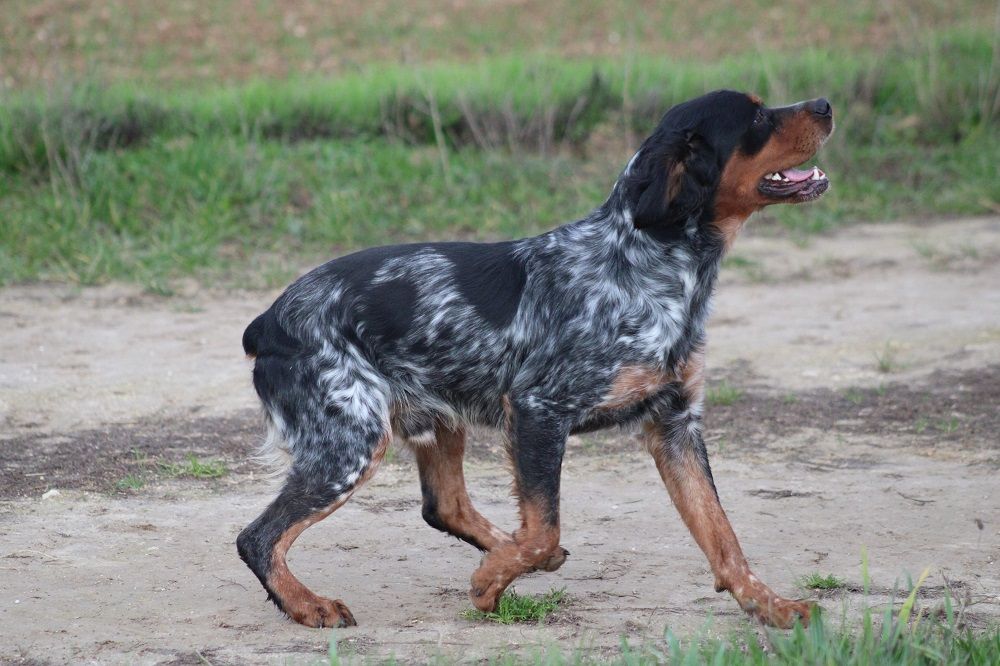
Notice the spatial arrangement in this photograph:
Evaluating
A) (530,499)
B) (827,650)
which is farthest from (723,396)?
(827,650)

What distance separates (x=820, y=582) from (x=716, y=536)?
0.42m

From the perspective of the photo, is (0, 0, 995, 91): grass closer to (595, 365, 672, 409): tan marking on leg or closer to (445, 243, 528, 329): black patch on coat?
(445, 243, 528, 329): black patch on coat

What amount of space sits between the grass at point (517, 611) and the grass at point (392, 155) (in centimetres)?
481

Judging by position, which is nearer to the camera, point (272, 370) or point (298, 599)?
point (298, 599)

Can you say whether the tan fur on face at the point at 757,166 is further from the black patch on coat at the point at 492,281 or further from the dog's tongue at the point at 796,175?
the black patch on coat at the point at 492,281

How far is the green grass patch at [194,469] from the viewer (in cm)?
572

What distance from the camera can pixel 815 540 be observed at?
16.5 feet

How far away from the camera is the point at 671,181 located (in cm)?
446

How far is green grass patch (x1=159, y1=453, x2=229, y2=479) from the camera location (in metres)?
5.72

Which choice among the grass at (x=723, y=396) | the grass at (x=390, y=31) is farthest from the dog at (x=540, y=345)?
the grass at (x=390, y=31)

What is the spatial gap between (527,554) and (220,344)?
387 cm

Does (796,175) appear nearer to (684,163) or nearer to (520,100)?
(684,163)

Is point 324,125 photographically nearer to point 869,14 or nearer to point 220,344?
point 220,344

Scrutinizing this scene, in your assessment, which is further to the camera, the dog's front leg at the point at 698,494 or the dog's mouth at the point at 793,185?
the dog's mouth at the point at 793,185
